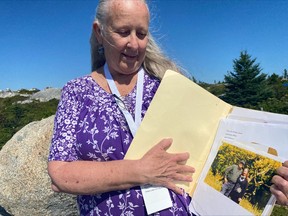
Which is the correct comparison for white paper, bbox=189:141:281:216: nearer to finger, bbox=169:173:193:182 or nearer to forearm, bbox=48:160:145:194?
finger, bbox=169:173:193:182

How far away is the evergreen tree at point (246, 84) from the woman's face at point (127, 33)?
29631 millimetres

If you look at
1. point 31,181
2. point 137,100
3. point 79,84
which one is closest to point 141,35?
point 137,100

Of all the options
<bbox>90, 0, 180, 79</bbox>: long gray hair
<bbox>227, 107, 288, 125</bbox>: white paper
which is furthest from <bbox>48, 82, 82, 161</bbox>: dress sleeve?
<bbox>227, 107, 288, 125</bbox>: white paper

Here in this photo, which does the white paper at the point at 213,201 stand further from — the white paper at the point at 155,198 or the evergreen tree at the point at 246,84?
the evergreen tree at the point at 246,84

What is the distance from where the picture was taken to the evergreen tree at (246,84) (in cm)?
3055

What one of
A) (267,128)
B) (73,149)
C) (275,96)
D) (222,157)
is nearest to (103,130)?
(73,149)

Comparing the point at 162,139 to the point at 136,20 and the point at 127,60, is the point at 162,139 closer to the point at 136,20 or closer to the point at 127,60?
the point at 127,60

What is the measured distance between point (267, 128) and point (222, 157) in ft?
0.73

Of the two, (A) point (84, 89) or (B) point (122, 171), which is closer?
(B) point (122, 171)

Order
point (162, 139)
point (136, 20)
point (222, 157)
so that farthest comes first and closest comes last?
point (136, 20), point (162, 139), point (222, 157)

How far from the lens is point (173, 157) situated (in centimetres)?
150

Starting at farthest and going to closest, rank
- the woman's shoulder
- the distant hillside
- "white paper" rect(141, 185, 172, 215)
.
Answer: the distant hillside, the woman's shoulder, "white paper" rect(141, 185, 172, 215)

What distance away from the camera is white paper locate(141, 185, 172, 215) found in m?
1.60

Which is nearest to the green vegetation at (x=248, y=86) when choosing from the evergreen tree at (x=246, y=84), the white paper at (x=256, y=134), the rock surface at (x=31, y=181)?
the evergreen tree at (x=246, y=84)
